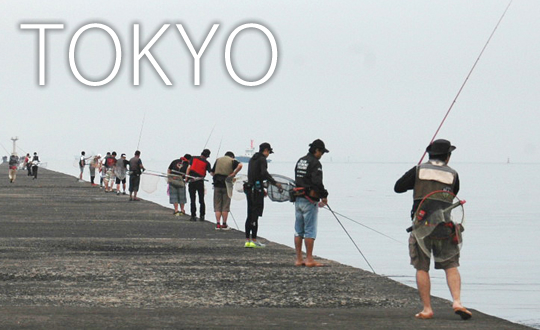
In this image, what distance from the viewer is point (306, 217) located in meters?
12.6

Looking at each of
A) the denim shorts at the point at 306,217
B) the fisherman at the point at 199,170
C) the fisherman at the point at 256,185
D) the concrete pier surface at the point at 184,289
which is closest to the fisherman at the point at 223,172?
the concrete pier surface at the point at 184,289

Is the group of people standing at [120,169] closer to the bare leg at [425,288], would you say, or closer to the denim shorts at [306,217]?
the denim shorts at [306,217]

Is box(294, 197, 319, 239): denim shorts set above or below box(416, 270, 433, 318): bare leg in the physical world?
above

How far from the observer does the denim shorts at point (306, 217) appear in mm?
12539

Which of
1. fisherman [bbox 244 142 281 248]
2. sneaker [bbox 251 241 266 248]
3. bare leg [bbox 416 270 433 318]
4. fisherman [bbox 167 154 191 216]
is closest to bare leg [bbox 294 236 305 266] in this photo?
fisherman [bbox 244 142 281 248]

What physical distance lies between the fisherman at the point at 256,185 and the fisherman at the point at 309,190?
5.17 feet

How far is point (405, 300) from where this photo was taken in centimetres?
1010

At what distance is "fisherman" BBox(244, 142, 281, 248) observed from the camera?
14.4 m

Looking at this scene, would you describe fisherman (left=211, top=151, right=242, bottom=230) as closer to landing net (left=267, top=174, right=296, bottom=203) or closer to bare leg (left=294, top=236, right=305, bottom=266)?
landing net (left=267, top=174, right=296, bottom=203)

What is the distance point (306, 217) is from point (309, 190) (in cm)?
41

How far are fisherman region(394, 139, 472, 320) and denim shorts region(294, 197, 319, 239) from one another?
3.94m

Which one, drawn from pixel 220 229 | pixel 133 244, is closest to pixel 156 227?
pixel 220 229

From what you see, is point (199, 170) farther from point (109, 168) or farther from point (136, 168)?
point (109, 168)

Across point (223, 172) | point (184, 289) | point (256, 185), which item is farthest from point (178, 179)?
point (184, 289)
